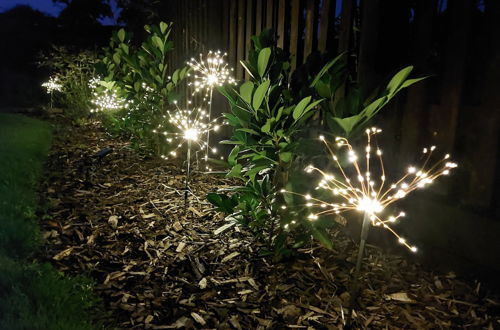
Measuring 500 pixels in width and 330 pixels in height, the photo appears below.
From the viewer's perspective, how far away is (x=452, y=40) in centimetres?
210

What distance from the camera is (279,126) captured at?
2336 millimetres

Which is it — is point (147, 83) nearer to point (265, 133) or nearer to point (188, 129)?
point (188, 129)

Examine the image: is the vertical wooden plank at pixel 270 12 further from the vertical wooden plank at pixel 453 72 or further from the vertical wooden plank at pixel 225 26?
the vertical wooden plank at pixel 453 72

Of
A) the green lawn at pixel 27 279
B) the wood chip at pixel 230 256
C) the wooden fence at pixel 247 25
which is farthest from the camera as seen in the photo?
the wooden fence at pixel 247 25

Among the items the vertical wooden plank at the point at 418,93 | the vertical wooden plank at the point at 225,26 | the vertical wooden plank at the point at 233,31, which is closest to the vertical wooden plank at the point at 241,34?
the vertical wooden plank at the point at 233,31

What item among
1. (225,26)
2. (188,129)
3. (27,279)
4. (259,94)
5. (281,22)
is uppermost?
(225,26)

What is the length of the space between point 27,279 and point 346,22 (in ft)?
8.97

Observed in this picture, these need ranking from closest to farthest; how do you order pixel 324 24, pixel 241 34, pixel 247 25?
pixel 324 24, pixel 247 25, pixel 241 34

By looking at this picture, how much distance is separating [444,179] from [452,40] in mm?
844

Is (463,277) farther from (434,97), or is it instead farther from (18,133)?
(18,133)

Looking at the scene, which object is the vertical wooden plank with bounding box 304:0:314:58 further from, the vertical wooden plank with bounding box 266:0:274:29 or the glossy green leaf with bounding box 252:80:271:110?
the glossy green leaf with bounding box 252:80:271:110

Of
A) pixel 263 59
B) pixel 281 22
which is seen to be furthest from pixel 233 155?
pixel 281 22

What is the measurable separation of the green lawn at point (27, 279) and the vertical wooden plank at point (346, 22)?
2.42m

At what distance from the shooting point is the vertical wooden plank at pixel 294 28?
10.6ft
